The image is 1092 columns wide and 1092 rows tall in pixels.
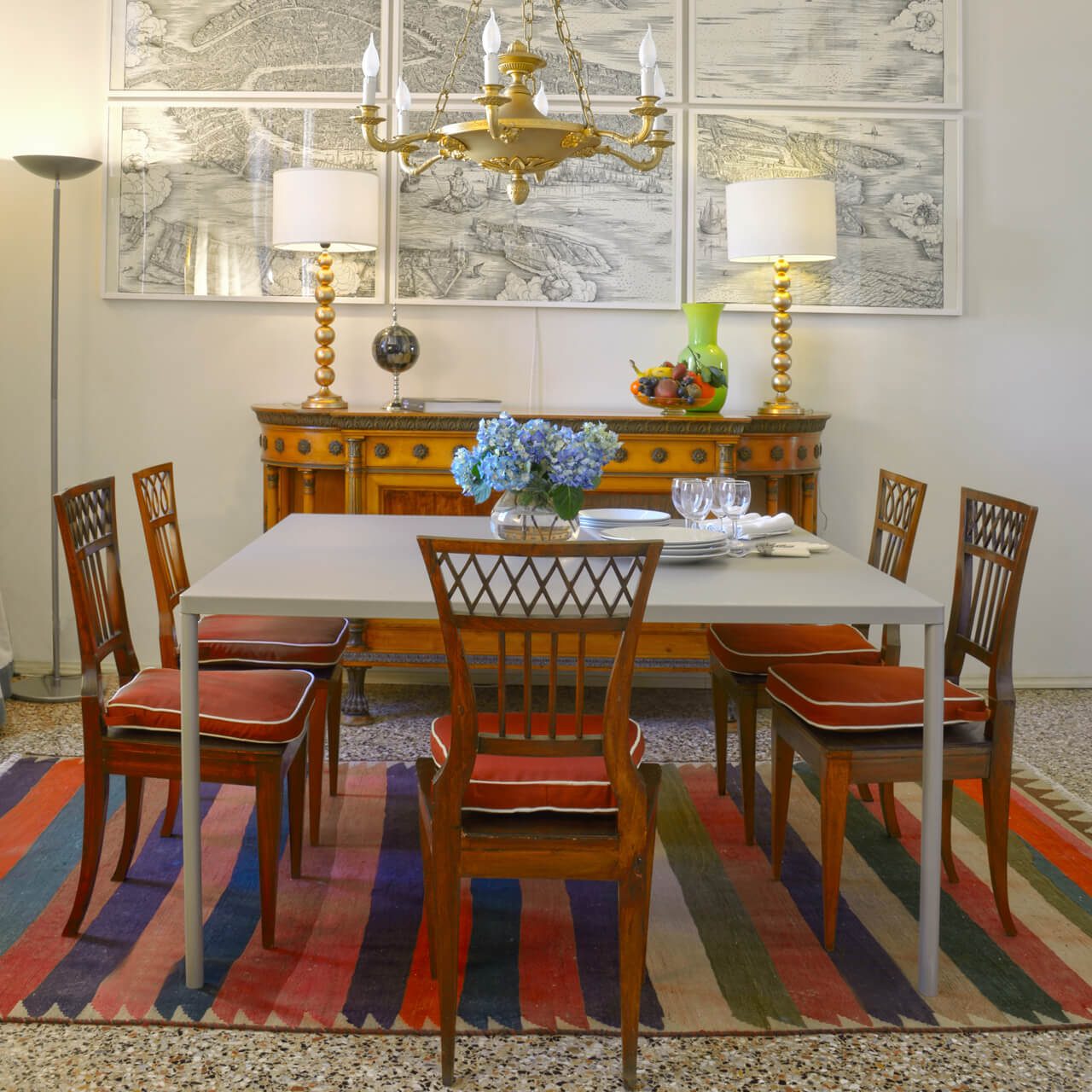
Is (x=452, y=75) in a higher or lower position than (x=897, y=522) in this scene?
higher

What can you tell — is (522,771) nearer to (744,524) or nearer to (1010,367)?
(744,524)

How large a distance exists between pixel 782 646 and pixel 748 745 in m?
0.26

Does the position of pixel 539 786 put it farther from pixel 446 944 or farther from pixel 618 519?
pixel 618 519

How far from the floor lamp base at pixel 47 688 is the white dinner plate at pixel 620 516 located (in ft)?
7.12

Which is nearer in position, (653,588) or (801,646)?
(653,588)

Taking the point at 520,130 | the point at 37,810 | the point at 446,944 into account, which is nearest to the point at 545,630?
the point at 446,944

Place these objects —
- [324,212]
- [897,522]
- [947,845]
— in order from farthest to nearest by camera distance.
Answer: [324,212]
[897,522]
[947,845]

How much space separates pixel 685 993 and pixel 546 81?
325 cm

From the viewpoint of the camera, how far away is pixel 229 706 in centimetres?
244

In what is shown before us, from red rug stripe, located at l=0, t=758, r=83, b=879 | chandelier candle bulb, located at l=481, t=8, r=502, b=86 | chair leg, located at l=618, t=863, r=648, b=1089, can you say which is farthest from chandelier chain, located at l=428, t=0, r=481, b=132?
red rug stripe, located at l=0, t=758, r=83, b=879

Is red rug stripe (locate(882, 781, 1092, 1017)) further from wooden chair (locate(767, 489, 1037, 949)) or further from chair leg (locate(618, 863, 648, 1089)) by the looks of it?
chair leg (locate(618, 863, 648, 1089))

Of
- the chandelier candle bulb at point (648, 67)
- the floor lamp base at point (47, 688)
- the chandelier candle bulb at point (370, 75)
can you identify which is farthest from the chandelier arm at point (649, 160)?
the floor lamp base at point (47, 688)

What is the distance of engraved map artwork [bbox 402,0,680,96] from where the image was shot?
14.5 ft

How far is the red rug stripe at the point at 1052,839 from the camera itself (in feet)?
9.68
